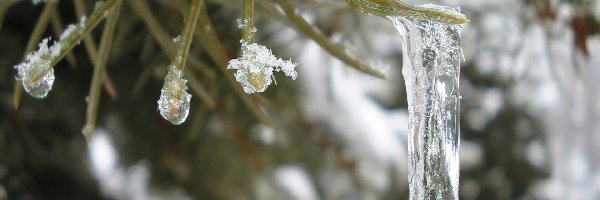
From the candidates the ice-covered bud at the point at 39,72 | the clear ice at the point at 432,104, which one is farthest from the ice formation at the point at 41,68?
the clear ice at the point at 432,104

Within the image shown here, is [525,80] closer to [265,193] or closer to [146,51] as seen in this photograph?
[265,193]

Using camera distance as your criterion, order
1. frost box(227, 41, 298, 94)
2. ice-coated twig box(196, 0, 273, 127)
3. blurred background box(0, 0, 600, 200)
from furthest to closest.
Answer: blurred background box(0, 0, 600, 200)
ice-coated twig box(196, 0, 273, 127)
frost box(227, 41, 298, 94)

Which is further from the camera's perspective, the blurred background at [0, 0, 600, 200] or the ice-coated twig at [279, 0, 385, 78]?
the blurred background at [0, 0, 600, 200]

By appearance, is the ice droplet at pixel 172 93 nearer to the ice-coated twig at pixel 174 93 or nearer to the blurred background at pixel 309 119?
the ice-coated twig at pixel 174 93

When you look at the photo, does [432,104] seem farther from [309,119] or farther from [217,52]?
[309,119]

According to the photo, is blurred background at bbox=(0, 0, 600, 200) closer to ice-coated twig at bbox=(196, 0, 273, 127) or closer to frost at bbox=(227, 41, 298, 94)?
ice-coated twig at bbox=(196, 0, 273, 127)

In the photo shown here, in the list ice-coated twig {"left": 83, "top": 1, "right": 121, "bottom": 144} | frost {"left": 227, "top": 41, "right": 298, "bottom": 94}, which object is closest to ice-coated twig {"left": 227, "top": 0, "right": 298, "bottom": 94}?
frost {"left": 227, "top": 41, "right": 298, "bottom": 94}

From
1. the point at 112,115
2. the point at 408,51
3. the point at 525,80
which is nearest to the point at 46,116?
the point at 112,115

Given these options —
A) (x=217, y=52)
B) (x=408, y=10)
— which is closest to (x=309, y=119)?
(x=217, y=52)
